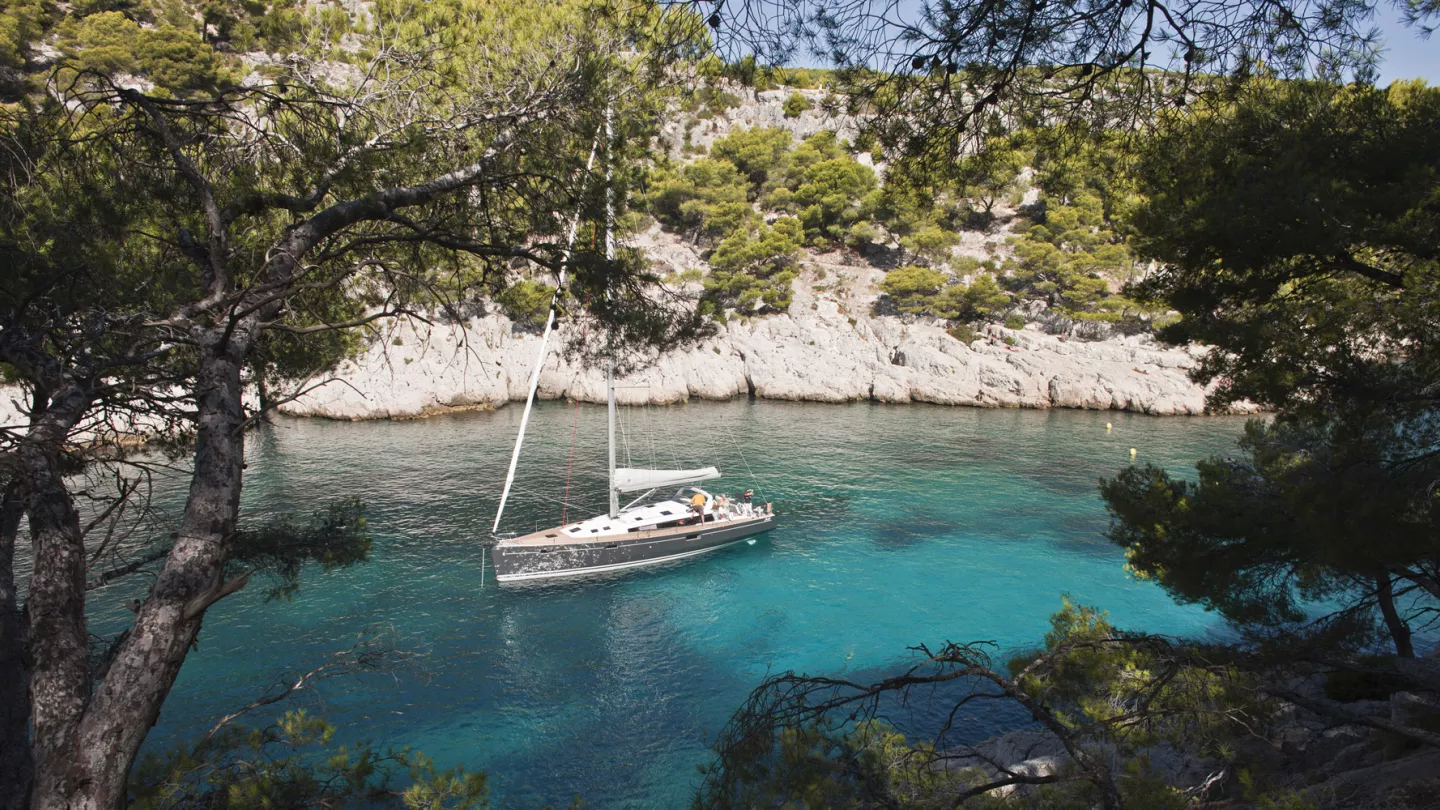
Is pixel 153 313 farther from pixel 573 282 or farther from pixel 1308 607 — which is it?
pixel 1308 607

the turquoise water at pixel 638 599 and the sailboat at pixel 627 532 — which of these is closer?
the turquoise water at pixel 638 599

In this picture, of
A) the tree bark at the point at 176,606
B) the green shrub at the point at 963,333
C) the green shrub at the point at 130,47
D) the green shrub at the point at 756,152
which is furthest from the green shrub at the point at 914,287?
the tree bark at the point at 176,606

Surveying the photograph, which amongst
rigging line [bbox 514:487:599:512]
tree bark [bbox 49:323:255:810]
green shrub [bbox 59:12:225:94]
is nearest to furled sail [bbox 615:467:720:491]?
rigging line [bbox 514:487:599:512]

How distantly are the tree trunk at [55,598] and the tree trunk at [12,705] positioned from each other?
0.72 feet

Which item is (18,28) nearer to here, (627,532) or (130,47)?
(130,47)

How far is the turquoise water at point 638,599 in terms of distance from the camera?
11680 mm

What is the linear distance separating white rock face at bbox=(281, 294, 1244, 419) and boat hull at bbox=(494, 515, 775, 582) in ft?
54.4

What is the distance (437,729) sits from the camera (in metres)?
11.5

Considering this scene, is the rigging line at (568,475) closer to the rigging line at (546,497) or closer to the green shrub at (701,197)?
the rigging line at (546,497)

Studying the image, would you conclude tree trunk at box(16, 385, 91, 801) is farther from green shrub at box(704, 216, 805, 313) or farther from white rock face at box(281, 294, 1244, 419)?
green shrub at box(704, 216, 805, 313)

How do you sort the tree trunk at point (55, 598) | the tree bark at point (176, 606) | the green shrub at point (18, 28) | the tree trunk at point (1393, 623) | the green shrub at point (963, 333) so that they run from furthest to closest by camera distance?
the green shrub at point (963, 333)
the green shrub at point (18, 28)
the tree trunk at point (1393, 623)
the tree trunk at point (55, 598)
the tree bark at point (176, 606)

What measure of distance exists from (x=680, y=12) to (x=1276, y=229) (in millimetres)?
4736

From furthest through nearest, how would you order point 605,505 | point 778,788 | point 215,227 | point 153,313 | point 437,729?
point 605,505, point 437,729, point 153,313, point 778,788, point 215,227

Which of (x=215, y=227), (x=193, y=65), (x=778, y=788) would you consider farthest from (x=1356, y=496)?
(x=193, y=65)
